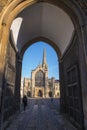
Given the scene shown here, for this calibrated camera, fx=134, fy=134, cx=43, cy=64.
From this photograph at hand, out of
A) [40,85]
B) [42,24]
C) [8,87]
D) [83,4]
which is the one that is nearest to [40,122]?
[8,87]

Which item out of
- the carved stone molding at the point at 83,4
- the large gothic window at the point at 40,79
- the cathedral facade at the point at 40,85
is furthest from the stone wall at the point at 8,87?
the large gothic window at the point at 40,79

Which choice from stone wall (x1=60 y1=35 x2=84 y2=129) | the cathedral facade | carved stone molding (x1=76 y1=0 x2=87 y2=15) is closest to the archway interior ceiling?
stone wall (x1=60 y1=35 x2=84 y2=129)

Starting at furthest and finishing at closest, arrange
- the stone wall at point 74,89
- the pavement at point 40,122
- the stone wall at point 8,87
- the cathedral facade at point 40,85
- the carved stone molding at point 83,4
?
the cathedral facade at point 40,85, the stone wall at point 8,87, the pavement at point 40,122, the stone wall at point 74,89, the carved stone molding at point 83,4

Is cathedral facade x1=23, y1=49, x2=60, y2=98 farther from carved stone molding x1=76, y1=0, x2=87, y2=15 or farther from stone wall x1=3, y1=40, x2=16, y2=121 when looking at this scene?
carved stone molding x1=76, y1=0, x2=87, y2=15

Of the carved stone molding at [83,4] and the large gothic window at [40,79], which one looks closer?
the carved stone molding at [83,4]

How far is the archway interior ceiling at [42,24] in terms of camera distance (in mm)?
6289

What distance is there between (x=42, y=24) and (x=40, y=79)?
150 feet

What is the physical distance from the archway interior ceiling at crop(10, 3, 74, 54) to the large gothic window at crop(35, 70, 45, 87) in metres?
43.8

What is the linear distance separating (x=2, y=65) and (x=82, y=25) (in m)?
2.64

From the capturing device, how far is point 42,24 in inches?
312

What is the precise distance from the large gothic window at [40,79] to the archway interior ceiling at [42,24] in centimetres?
4384

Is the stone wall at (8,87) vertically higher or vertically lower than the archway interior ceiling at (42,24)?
lower

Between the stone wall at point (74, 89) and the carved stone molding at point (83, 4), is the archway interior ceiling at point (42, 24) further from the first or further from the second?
the carved stone molding at point (83, 4)

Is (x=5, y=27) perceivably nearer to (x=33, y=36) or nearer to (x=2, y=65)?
(x=2, y=65)
